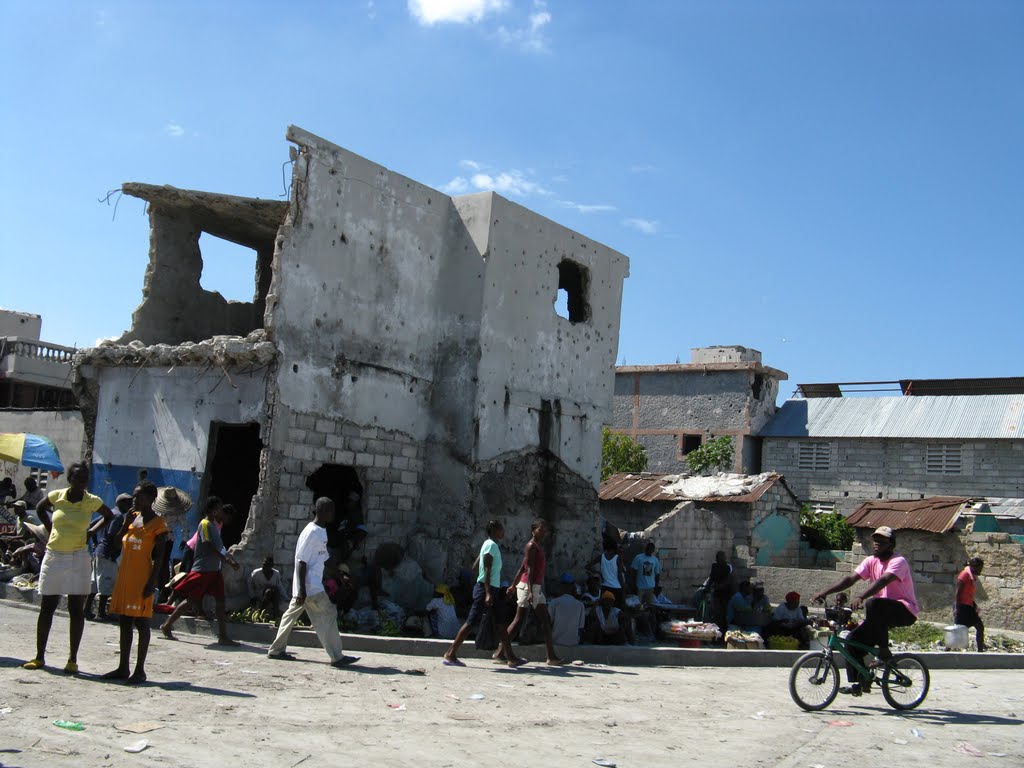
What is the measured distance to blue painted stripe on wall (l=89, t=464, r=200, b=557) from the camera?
482 inches

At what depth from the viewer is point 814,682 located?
8.01 m

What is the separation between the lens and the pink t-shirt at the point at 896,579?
802cm

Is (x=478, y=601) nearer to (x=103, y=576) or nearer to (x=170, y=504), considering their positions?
(x=170, y=504)

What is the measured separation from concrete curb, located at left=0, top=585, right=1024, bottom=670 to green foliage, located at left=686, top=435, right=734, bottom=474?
73.7 ft

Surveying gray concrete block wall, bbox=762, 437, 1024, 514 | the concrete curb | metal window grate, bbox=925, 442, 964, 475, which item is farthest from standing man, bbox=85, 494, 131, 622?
metal window grate, bbox=925, 442, 964, 475

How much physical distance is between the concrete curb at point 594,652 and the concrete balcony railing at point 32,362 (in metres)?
18.0

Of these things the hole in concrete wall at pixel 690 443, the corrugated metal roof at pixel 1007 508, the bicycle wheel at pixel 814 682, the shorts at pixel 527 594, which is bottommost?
the bicycle wheel at pixel 814 682

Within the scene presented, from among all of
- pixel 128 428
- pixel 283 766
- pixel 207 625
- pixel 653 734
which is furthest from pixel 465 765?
pixel 128 428

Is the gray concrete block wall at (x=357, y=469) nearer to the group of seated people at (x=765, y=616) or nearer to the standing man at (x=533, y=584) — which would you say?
the standing man at (x=533, y=584)

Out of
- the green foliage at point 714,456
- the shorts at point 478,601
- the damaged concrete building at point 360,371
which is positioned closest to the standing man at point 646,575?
the damaged concrete building at point 360,371

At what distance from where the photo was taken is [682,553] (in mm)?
18891

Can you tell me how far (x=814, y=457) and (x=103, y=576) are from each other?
2983 centimetres

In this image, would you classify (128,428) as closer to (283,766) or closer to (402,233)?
(402,233)

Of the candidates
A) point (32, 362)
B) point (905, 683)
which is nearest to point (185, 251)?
point (905, 683)
